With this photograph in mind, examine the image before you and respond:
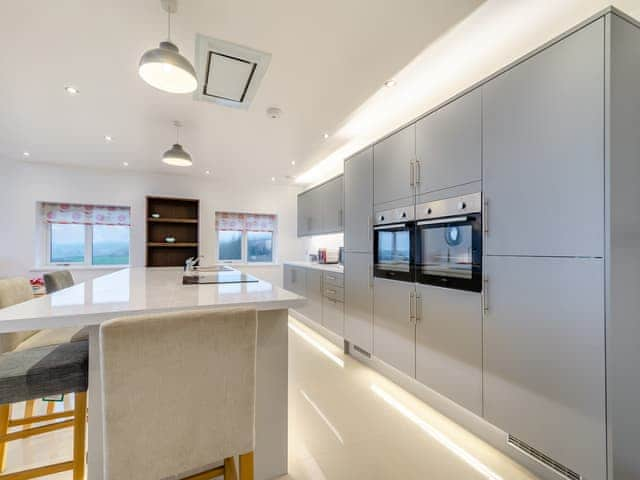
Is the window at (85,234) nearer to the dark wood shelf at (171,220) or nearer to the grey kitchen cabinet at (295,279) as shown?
the dark wood shelf at (171,220)

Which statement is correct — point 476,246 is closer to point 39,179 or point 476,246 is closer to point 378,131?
point 378,131

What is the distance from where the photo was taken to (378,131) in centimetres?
349

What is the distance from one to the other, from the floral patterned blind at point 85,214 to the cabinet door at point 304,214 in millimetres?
3222

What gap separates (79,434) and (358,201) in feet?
8.75

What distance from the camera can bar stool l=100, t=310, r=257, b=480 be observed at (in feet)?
2.65

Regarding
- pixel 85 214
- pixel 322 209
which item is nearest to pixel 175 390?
pixel 322 209

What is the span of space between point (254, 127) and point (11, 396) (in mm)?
2951

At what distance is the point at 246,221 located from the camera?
612cm

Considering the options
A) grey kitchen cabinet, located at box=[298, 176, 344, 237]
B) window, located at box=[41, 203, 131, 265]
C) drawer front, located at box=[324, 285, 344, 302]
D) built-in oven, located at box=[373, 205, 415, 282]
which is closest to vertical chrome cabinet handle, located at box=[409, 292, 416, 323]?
built-in oven, located at box=[373, 205, 415, 282]

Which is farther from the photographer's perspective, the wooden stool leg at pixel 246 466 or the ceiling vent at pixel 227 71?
the ceiling vent at pixel 227 71

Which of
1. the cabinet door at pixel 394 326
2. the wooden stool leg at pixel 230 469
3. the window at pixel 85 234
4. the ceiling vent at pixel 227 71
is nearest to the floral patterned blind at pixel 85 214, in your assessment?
the window at pixel 85 234

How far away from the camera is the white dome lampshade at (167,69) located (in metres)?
1.44

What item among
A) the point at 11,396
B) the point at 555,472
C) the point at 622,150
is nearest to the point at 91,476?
the point at 11,396

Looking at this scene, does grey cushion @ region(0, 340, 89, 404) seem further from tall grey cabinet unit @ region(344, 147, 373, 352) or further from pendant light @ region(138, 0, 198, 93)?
tall grey cabinet unit @ region(344, 147, 373, 352)
